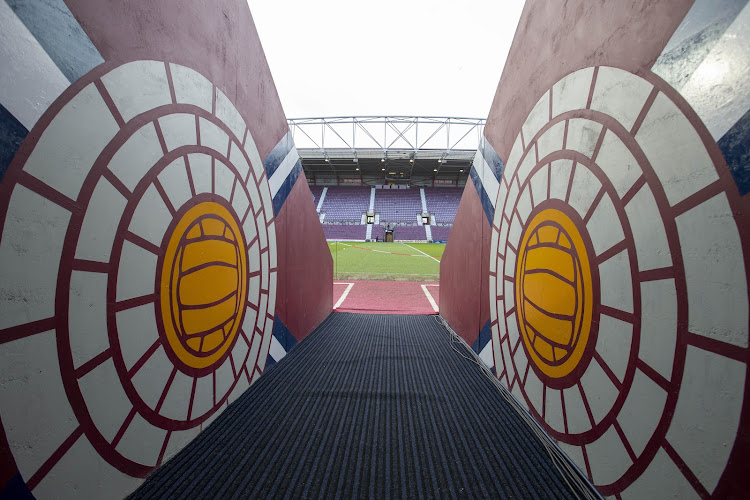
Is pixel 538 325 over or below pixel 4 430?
over

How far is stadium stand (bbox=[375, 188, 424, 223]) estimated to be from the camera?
90.5 ft

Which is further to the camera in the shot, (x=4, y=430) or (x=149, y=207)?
(x=149, y=207)

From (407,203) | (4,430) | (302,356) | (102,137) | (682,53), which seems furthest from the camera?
(407,203)

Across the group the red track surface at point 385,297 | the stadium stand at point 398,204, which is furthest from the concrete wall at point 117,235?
the stadium stand at point 398,204

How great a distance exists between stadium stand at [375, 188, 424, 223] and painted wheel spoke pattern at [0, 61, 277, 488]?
26052mm

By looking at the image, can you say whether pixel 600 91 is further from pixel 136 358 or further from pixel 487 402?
pixel 136 358

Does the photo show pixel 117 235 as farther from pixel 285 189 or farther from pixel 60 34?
pixel 285 189

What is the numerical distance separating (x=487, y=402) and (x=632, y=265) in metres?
1.21

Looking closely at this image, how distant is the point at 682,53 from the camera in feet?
2.71

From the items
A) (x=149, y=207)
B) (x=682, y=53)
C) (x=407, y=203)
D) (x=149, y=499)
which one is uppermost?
(x=407, y=203)

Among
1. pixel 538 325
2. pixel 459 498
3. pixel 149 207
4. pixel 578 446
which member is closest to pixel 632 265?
pixel 538 325

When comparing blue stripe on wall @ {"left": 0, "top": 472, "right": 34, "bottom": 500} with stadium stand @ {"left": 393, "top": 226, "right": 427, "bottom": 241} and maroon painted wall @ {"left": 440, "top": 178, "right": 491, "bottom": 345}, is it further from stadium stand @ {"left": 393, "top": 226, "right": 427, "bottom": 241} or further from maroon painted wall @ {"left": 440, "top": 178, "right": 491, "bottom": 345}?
stadium stand @ {"left": 393, "top": 226, "right": 427, "bottom": 241}

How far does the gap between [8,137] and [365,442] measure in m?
1.68

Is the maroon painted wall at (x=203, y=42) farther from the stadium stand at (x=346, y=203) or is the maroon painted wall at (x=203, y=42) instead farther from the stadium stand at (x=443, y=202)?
the stadium stand at (x=443, y=202)
